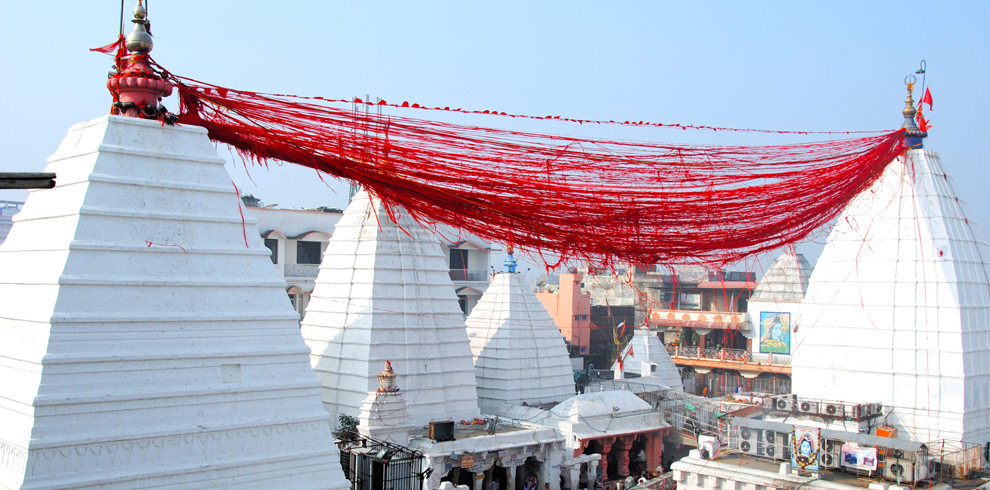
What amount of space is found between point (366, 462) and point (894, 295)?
39.2 feet

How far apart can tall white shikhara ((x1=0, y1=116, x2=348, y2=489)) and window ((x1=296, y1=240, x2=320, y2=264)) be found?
26.4 metres

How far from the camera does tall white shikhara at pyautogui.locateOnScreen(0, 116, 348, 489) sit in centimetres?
711

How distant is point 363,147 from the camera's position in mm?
8031

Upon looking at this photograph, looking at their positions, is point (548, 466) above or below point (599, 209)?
below

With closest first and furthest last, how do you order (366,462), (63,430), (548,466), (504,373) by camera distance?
1. (63,430)
2. (366,462)
3. (548,466)
4. (504,373)

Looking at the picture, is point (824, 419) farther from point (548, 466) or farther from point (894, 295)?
point (548, 466)

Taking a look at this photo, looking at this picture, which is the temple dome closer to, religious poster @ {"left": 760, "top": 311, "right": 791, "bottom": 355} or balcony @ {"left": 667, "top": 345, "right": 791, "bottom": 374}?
religious poster @ {"left": 760, "top": 311, "right": 791, "bottom": 355}

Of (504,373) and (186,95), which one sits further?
(504,373)

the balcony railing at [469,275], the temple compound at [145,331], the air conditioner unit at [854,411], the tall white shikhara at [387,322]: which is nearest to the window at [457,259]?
the balcony railing at [469,275]

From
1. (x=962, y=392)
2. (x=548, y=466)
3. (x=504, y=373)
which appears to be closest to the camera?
(x=962, y=392)

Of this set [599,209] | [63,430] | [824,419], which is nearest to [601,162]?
[599,209]

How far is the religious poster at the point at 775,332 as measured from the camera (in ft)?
136

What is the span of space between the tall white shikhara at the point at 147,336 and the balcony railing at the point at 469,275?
1229 inches

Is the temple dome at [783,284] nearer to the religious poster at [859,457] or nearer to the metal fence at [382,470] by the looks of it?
the religious poster at [859,457]
